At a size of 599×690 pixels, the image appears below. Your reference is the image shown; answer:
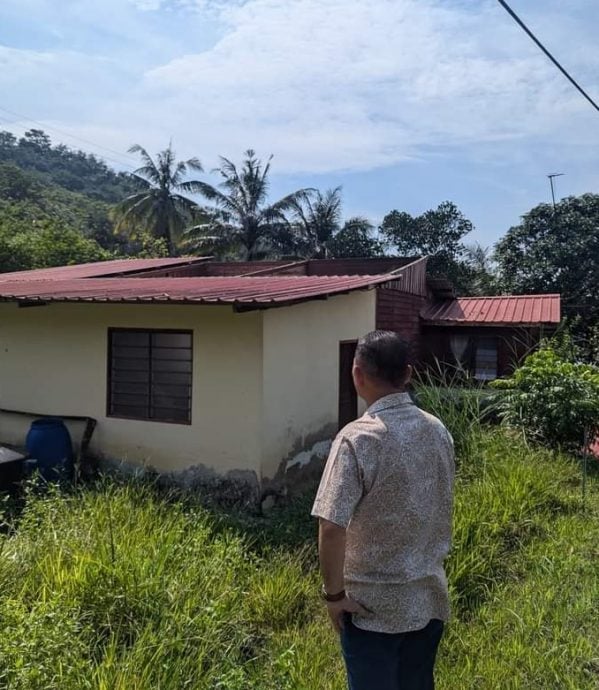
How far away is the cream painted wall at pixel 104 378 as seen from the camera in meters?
6.41

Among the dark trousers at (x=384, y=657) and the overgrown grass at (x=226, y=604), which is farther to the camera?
the overgrown grass at (x=226, y=604)

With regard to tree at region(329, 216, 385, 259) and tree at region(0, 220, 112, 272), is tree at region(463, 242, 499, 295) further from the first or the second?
tree at region(0, 220, 112, 272)

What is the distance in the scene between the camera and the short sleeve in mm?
1819

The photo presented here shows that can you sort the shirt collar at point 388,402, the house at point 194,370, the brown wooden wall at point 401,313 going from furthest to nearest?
the brown wooden wall at point 401,313
the house at point 194,370
the shirt collar at point 388,402

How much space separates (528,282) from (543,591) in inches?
743

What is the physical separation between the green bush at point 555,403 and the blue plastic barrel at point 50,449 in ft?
20.7

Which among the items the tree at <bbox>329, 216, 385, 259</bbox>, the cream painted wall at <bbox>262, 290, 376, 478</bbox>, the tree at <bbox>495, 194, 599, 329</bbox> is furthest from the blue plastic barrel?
the tree at <bbox>329, 216, 385, 259</bbox>

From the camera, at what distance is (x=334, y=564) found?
6.10 feet

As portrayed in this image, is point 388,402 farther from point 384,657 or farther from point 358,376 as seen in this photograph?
point 384,657

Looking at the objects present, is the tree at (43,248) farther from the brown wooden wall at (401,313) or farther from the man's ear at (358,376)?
the man's ear at (358,376)

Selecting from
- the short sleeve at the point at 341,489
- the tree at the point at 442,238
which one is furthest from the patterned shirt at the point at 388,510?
the tree at the point at 442,238

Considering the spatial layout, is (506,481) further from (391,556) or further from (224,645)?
(391,556)

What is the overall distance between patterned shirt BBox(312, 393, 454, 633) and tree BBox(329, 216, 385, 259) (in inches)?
915

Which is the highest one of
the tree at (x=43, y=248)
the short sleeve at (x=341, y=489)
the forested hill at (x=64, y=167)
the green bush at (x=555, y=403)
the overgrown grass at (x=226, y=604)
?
the forested hill at (x=64, y=167)
